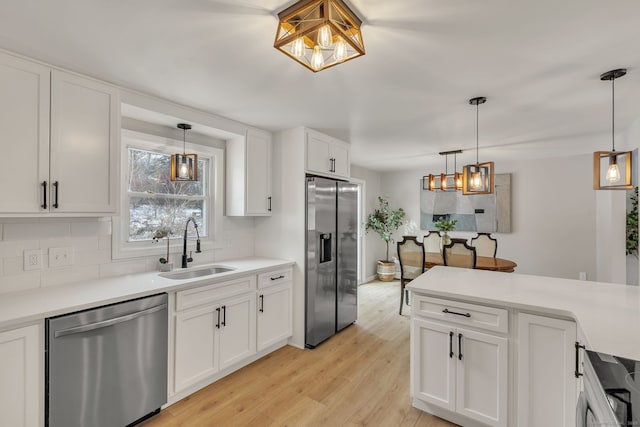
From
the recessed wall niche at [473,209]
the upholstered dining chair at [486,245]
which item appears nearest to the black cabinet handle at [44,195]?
the upholstered dining chair at [486,245]

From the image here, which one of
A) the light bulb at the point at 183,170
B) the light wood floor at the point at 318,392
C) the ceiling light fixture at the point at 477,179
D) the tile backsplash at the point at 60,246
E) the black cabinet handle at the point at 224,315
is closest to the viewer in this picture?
the tile backsplash at the point at 60,246

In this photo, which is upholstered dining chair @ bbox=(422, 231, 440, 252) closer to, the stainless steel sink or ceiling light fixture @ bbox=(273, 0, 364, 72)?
the stainless steel sink

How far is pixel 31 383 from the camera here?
1544 millimetres

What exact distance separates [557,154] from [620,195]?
1.30 m

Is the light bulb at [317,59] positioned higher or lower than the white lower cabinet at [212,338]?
higher

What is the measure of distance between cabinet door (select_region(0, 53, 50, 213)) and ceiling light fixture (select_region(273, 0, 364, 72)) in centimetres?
156

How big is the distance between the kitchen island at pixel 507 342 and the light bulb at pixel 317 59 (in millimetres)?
1527

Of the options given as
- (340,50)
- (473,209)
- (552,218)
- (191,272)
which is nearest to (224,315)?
(191,272)

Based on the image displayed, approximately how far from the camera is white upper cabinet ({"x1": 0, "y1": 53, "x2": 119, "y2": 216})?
1719 millimetres

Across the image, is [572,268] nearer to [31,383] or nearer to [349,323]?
[349,323]

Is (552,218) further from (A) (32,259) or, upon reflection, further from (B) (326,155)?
(A) (32,259)

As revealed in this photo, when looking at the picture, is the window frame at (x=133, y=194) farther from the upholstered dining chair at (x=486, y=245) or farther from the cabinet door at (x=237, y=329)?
the upholstered dining chair at (x=486, y=245)

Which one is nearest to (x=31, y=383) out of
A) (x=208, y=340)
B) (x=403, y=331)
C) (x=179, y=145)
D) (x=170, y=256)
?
(x=208, y=340)

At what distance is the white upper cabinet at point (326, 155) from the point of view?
3233mm
